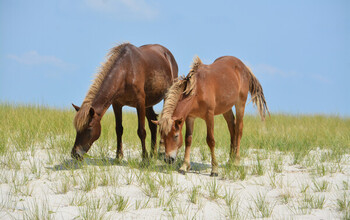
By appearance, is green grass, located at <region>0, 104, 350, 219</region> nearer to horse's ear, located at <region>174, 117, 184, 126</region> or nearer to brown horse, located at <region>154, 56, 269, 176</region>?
brown horse, located at <region>154, 56, 269, 176</region>

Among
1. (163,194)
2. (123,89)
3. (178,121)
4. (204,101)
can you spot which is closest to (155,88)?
Result: (123,89)

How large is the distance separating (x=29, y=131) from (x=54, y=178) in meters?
2.93

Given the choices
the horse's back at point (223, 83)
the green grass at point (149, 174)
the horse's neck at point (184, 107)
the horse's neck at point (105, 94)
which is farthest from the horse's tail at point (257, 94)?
the horse's neck at point (105, 94)

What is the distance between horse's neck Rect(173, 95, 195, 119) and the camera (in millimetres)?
5879

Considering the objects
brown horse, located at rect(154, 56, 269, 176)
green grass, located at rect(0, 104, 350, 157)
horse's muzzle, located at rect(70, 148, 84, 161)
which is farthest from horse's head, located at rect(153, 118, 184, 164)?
green grass, located at rect(0, 104, 350, 157)

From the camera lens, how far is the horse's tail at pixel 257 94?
810 centimetres

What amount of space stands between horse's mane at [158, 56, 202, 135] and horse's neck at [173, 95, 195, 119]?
0.21 ft

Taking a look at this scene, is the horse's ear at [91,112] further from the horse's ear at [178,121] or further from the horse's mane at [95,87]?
the horse's ear at [178,121]

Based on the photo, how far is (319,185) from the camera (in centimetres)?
552

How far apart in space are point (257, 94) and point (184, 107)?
9.85ft

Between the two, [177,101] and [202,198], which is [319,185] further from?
[177,101]

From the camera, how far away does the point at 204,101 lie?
609cm

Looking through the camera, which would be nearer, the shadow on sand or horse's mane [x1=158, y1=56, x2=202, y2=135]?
horse's mane [x1=158, y1=56, x2=202, y2=135]

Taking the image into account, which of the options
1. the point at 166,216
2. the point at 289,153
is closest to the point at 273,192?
the point at 166,216
